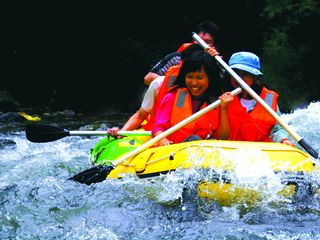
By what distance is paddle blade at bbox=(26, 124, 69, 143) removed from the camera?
197 inches

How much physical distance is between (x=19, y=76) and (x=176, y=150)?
907 cm

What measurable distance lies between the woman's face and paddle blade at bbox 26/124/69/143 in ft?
4.25

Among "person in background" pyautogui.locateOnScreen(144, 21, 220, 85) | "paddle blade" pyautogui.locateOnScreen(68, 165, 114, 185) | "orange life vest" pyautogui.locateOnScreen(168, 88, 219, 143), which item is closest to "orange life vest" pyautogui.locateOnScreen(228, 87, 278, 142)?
"orange life vest" pyautogui.locateOnScreen(168, 88, 219, 143)

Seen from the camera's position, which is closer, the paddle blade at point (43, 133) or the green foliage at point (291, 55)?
the paddle blade at point (43, 133)

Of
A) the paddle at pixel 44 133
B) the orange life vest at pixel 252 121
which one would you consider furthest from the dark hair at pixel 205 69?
the paddle at pixel 44 133

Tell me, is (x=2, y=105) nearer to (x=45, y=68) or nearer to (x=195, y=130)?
(x=45, y=68)

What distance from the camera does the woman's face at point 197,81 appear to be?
4.25 m

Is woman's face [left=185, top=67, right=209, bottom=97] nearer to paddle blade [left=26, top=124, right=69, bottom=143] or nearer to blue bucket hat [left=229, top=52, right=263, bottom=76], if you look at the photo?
blue bucket hat [left=229, top=52, right=263, bottom=76]

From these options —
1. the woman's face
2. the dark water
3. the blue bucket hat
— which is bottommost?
the dark water

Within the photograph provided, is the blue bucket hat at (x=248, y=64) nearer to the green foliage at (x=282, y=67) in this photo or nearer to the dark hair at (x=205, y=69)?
the dark hair at (x=205, y=69)

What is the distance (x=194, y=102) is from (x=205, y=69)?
0.98ft

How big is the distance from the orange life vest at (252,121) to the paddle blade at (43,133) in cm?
150

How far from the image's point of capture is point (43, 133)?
5.03m

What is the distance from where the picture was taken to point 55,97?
12117 mm
